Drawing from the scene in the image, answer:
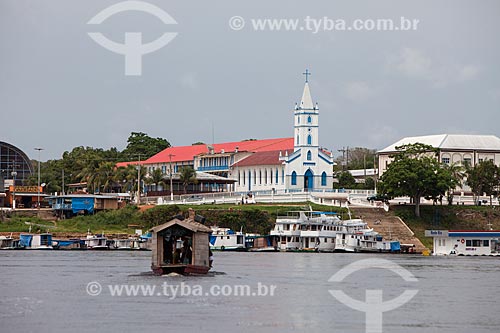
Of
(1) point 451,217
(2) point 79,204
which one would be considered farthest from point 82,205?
(1) point 451,217

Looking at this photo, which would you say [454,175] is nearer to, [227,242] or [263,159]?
[263,159]

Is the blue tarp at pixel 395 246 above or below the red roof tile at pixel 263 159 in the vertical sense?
below

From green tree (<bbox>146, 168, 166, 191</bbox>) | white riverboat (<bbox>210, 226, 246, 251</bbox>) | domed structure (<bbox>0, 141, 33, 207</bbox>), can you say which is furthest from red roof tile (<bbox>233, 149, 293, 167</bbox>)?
white riverboat (<bbox>210, 226, 246, 251</bbox>)

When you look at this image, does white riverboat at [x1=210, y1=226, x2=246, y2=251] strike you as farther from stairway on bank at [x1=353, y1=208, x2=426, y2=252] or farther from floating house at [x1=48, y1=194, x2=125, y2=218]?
floating house at [x1=48, y1=194, x2=125, y2=218]

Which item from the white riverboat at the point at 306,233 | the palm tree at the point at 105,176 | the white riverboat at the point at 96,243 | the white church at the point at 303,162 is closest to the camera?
the white riverboat at the point at 96,243

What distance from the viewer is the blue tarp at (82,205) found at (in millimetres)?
124438

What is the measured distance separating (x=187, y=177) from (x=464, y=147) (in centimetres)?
3485

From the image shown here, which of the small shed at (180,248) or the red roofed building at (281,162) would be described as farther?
the red roofed building at (281,162)

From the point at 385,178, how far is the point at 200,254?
56.3 meters

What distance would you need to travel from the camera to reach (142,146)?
182500 millimetres

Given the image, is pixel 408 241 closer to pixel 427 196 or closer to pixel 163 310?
pixel 427 196

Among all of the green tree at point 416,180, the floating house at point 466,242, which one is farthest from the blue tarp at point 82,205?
the floating house at point 466,242

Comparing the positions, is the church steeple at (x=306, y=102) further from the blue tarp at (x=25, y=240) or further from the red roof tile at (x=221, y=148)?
the blue tarp at (x=25, y=240)

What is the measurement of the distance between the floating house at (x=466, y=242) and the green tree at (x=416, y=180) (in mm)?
12278
